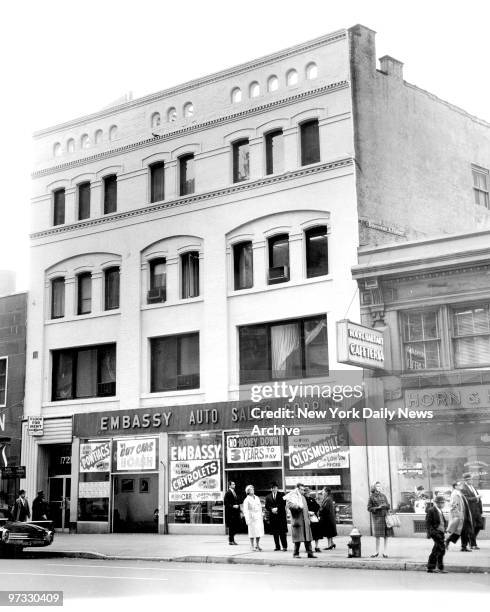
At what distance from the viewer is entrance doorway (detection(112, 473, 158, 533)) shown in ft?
85.4

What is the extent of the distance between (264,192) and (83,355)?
843cm

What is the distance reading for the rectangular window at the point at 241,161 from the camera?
25828 millimetres

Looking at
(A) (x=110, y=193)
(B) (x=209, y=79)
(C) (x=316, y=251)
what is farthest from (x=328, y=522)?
(B) (x=209, y=79)

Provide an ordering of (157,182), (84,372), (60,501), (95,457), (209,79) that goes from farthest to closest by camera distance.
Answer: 1. (84,372)
2. (60,501)
3. (157,182)
4. (95,457)
5. (209,79)

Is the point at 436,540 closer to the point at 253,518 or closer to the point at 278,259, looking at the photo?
the point at 253,518

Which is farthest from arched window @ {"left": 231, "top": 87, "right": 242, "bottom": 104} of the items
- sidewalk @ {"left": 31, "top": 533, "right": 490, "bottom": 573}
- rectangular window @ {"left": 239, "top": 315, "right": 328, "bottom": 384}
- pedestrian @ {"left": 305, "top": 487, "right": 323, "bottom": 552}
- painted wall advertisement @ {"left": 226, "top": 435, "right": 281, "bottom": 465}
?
sidewalk @ {"left": 31, "top": 533, "right": 490, "bottom": 573}

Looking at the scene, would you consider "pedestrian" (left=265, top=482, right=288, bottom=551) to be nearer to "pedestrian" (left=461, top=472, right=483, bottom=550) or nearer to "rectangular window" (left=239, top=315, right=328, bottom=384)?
"pedestrian" (left=461, top=472, right=483, bottom=550)

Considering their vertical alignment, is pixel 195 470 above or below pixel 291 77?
below

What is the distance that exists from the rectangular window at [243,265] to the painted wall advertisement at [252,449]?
15.0 feet

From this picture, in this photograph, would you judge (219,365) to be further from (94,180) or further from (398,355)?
(94,180)

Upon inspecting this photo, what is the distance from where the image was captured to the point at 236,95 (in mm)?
26156

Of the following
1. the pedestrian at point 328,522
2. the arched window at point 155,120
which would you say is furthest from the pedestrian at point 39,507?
the arched window at point 155,120

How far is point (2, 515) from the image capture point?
1984 cm

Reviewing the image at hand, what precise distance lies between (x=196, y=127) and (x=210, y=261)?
4.34 m
